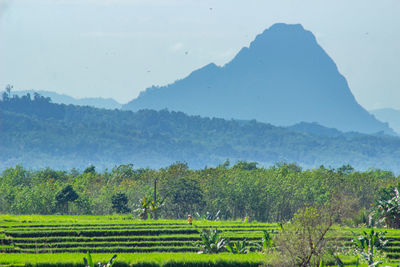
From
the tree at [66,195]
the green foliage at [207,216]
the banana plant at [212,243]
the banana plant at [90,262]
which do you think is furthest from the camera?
the tree at [66,195]

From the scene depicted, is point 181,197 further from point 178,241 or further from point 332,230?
point 332,230

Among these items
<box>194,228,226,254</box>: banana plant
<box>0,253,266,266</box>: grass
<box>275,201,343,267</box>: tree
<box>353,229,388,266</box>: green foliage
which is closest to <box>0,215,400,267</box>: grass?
<box>0,253,266,266</box>: grass

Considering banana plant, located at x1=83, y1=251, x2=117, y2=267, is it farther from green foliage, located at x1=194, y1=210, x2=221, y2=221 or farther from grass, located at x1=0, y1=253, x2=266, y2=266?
green foliage, located at x1=194, y1=210, x2=221, y2=221

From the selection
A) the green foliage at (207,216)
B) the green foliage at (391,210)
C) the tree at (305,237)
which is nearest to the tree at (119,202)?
the green foliage at (207,216)

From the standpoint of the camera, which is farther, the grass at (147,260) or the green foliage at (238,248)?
the green foliage at (238,248)

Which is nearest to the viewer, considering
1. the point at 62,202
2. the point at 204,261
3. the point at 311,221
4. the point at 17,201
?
the point at 311,221

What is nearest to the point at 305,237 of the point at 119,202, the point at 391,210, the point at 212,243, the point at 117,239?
the point at 212,243

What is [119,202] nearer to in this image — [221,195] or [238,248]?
[221,195]

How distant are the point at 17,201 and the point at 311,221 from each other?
5654cm

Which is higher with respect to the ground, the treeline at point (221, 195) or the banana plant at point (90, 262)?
the treeline at point (221, 195)

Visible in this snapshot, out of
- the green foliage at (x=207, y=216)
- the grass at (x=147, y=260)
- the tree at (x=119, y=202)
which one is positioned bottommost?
the grass at (x=147, y=260)

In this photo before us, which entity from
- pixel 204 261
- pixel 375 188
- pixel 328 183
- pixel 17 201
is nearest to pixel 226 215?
pixel 328 183

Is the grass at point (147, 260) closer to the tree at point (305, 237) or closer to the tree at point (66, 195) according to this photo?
the tree at point (305, 237)

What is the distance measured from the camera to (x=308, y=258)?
28047 mm
